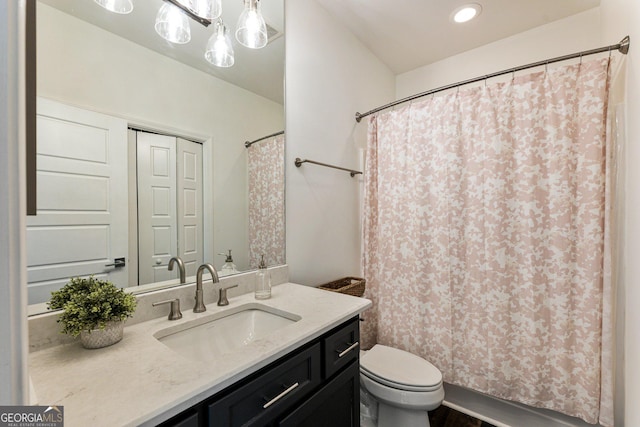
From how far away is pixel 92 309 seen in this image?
742 millimetres

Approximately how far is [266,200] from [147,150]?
61 centimetres

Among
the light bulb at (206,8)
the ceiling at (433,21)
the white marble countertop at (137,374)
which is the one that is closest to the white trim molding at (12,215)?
the white marble countertop at (137,374)

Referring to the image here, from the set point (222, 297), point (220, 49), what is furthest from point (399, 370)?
point (220, 49)

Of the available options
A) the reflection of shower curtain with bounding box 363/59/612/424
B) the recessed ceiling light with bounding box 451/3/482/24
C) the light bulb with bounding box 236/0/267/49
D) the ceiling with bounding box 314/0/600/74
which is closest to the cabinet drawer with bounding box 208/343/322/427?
the reflection of shower curtain with bounding box 363/59/612/424

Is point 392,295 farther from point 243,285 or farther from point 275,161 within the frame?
point 275,161

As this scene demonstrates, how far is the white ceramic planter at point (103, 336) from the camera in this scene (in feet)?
2.50

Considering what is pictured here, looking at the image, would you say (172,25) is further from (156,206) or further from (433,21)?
(433,21)

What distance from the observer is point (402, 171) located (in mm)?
1786

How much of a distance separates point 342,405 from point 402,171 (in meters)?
1.38

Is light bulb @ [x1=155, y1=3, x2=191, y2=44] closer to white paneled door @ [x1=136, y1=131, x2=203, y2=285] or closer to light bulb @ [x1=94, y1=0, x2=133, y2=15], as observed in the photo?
light bulb @ [x1=94, y1=0, x2=133, y2=15]

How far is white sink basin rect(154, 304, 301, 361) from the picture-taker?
94 centimetres

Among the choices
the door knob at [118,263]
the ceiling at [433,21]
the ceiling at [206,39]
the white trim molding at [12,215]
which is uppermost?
the ceiling at [433,21]

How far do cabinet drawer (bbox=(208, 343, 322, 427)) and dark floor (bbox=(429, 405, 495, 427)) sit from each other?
1.25 meters

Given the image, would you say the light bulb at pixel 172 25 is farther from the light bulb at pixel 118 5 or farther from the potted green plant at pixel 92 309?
the potted green plant at pixel 92 309
